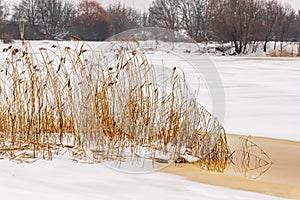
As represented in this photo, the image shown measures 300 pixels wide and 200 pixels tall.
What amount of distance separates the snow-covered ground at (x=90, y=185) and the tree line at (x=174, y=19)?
21013mm

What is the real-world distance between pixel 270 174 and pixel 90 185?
169 centimetres

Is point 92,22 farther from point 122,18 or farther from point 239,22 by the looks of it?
point 239,22

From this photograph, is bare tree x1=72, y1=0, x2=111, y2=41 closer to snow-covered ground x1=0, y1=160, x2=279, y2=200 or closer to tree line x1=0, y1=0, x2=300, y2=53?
tree line x1=0, y1=0, x2=300, y2=53

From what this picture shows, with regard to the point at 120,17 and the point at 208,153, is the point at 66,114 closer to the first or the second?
the point at 208,153

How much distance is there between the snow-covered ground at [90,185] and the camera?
2.38 m

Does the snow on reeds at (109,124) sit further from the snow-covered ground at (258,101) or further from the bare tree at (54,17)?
the bare tree at (54,17)

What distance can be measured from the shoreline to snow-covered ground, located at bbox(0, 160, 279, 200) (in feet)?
0.50

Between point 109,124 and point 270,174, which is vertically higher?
point 109,124

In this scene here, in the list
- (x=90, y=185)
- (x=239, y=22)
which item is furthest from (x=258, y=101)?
(x=239, y=22)

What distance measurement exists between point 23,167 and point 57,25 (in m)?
34.6

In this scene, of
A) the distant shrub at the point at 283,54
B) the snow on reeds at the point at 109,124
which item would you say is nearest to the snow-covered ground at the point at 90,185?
the snow on reeds at the point at 109,124

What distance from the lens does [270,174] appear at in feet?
12.1

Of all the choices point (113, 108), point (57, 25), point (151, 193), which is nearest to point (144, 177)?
point (151, 193)

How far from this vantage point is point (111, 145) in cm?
362
